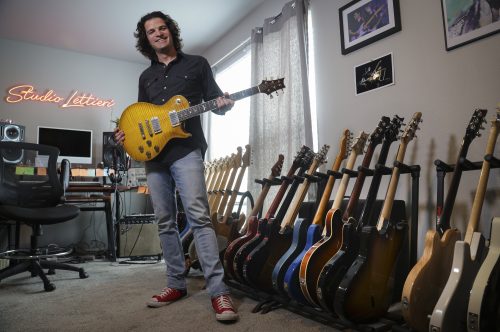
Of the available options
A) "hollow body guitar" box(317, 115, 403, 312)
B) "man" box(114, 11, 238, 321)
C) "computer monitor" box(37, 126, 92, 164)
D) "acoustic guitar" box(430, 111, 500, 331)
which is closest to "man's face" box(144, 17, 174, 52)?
"man" box(114, 11, 238, 321)

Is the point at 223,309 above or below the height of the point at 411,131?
below

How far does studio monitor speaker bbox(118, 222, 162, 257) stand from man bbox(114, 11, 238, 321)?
173cm

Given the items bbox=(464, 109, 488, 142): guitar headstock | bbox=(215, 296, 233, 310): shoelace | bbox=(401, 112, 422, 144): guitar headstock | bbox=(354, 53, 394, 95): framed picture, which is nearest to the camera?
bbox=(464, 109, 488, 142): guitar headstock

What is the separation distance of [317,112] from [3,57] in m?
3.54

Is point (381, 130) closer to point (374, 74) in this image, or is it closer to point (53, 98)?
point (374, 74)

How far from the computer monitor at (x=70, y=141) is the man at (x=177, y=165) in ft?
7.68

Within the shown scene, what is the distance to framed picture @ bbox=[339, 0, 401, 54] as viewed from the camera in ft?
6.72

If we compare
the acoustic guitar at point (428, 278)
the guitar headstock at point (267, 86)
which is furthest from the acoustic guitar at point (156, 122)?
the acoustic guitar at point (428, 278)

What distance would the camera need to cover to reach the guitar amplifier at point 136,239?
3.31 meters

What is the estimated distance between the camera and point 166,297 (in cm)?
164

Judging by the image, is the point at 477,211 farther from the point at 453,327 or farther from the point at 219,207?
the point at 219,207

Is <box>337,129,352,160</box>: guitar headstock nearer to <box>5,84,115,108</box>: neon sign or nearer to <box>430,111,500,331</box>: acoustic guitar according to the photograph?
<box>430,111,500,331</box>: acoustic guitar

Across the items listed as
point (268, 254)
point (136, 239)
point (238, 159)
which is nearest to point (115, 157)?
point (136, 239)

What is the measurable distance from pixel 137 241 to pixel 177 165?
6.54ft
